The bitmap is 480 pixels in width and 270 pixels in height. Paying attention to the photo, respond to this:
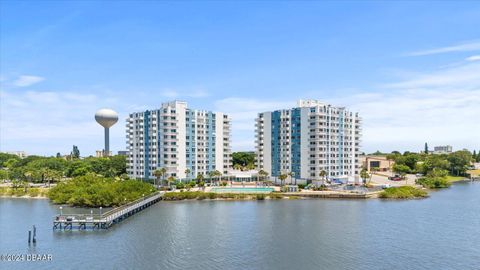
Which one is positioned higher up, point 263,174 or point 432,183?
point 263,174

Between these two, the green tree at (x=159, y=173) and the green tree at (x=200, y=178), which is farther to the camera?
the green tree at (x=200, y=178)

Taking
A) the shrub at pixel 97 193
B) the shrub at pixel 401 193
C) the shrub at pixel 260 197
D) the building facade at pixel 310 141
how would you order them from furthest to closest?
the building facade at pixel 310 141
the shrub at pixel 260 197
the shrub at pixel 401 193
the shrub at pixel 97 193

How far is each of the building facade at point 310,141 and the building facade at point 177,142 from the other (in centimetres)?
1521

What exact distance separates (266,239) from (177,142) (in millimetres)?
79243

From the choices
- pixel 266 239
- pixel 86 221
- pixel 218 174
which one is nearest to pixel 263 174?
pixel 218 174

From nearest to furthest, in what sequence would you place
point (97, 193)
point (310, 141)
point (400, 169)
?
point (97, 193)
point (310, 141)
point (400, 169)

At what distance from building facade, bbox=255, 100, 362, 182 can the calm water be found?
4016 cm

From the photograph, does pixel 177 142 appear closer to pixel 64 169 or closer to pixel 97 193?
pixel 97 193

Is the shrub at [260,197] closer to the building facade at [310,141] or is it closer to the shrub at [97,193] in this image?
the building facade at [310,141]

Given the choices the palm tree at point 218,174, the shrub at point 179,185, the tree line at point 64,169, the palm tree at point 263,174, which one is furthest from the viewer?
the tree line at point 64,169

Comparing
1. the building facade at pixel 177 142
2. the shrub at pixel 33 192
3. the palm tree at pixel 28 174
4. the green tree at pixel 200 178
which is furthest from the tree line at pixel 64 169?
the green tree at pixel 200 178

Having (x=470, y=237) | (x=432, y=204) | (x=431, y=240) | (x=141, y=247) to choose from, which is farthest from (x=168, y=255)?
(x=432, y=204)

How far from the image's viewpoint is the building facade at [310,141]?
13512 centimetres

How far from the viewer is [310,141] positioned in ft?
446
